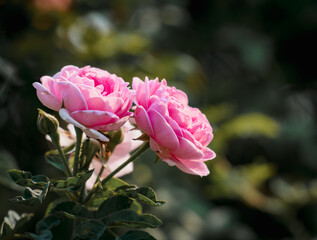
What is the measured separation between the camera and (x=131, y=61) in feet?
6.59

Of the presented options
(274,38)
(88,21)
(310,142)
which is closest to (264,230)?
(310,142)

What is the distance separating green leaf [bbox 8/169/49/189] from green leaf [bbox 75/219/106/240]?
73 millimetres

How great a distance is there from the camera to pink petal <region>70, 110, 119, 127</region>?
→ 57 cm

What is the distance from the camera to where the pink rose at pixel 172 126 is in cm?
61

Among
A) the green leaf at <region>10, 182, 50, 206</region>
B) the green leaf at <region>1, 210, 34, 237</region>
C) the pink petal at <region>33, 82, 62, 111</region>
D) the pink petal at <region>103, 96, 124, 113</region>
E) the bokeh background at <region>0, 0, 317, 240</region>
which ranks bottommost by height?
the green leaf at <region>1, 210, 34, 237</region>

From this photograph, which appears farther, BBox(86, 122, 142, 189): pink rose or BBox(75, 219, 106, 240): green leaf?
BBox(86, 122, 142, 189): pink rose

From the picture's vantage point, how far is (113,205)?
65 centimetres

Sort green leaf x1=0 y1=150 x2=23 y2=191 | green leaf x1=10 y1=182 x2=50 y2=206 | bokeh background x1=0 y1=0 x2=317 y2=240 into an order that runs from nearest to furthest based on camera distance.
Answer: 1. green leaf x1=10 y1=182 x2=50 y2=206
2. green leaf x1=0 y1=150 x2=23 y2=191
3. bokeh background x1=0 y1=0 x2=317 y2=240

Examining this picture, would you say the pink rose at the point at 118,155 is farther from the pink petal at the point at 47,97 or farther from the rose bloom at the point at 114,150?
the pink petal at the point at 47,97

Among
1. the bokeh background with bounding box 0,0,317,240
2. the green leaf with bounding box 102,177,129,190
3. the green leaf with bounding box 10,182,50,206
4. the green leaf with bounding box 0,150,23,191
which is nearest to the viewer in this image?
the green leaf with bounding box 10,182,50,206

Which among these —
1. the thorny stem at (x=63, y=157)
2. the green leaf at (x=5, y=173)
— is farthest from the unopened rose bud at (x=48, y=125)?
the green leaf at (x=5, y=173)

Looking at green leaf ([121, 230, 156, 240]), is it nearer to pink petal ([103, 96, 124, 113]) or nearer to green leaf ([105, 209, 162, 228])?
green leaf ([105, 209, 162, 228])

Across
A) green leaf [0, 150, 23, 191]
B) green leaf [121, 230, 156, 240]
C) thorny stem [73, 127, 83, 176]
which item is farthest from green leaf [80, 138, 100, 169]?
green leaf [0, 150, 23, 191]

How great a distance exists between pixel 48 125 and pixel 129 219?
169 millimetres
